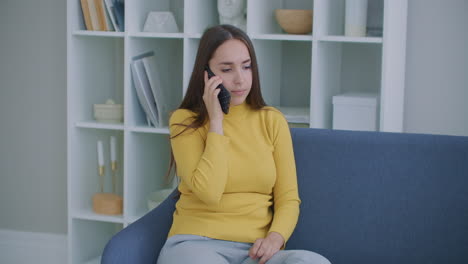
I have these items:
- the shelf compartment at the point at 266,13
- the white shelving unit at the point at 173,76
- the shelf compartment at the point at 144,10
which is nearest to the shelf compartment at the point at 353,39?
the white shelving unit at the point at 173,76

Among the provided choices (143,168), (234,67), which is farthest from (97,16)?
(234,67)

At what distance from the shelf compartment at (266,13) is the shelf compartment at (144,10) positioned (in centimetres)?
46

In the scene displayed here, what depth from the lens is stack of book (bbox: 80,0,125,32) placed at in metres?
2.71

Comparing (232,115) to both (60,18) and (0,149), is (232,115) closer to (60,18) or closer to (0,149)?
(60,18)


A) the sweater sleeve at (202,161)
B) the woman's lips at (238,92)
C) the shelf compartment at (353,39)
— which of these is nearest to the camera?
the sweater sleeve at (202,161)

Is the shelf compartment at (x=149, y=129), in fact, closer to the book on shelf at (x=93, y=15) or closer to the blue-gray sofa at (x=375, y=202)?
the book on shelf at (x=93, y=15)

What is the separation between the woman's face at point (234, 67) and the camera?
1.89 meters

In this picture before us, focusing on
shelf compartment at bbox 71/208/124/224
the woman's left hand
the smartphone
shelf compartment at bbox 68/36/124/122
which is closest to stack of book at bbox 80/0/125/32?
shelf compartment at bbox 68/36/124/122

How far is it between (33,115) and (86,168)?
0.55 m

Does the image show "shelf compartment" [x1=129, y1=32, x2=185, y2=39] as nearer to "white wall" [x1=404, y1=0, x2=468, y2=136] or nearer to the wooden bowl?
the wooden bowl

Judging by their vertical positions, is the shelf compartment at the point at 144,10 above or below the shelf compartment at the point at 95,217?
above

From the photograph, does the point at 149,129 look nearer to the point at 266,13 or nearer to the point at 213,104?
the point at 266,13

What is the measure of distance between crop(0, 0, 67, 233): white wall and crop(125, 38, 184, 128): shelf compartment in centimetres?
54

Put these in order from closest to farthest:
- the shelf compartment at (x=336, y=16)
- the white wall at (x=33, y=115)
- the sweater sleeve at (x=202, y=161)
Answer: the sweater sleeve at (x=202, y=161), the shelf compartment at (x=336, y=16), the white wall at (x=33, y=115)
